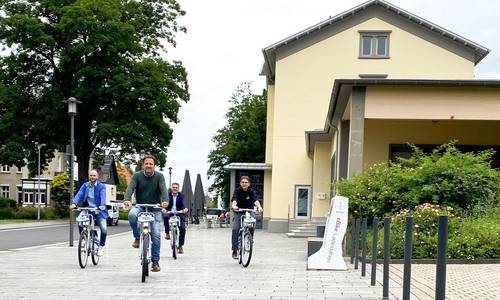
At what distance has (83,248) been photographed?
12.1 m

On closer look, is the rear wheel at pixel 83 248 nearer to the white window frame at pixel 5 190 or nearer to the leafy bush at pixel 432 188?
the leafy bush at pixel 432 188

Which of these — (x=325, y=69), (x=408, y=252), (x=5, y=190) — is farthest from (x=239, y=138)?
(x=408, y=252)

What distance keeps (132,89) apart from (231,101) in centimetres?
2902

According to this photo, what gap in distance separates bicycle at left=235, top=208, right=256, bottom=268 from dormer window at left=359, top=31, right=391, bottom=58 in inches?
940

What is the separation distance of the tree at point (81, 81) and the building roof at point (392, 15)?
9146 mm

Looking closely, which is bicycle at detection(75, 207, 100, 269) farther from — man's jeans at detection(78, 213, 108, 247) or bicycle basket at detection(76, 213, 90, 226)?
man's jeans at detection(78, 213, 108, 247)

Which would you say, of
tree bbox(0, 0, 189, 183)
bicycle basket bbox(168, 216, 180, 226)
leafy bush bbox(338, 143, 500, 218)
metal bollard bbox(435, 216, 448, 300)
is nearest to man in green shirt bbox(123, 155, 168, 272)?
bicycle basket bbox(168, 216, 180, 226)

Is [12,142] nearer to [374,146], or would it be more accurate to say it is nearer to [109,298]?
[374,146]

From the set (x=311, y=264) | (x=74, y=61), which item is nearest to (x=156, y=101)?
(x=74, y=61)

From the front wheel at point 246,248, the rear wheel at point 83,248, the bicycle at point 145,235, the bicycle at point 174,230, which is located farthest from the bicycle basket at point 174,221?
the bicycle at point 145,235

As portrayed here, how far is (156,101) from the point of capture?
133 feet

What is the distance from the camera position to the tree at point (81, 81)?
129 ft

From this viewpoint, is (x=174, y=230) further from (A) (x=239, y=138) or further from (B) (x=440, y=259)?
(A) (x=239, y=138)

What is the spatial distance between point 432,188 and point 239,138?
43.0 m
